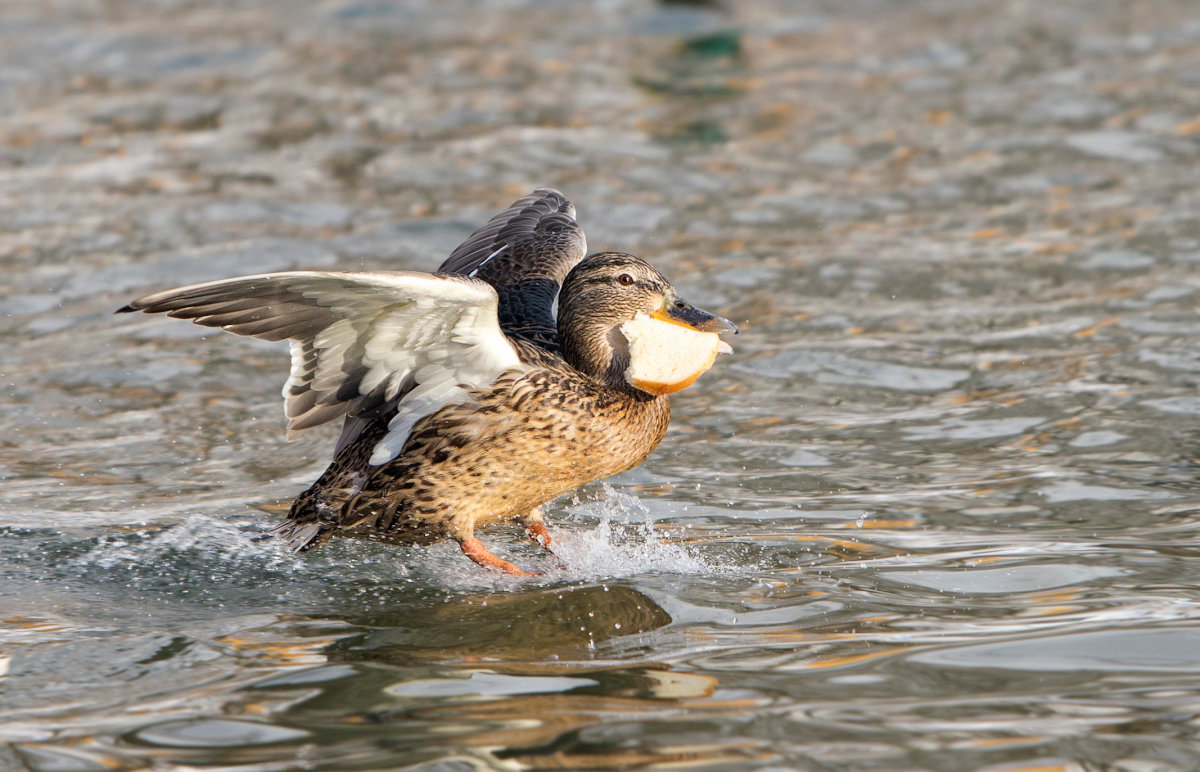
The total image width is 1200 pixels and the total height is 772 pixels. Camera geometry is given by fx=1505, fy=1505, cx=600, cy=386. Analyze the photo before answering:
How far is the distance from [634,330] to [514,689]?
6.06 ft

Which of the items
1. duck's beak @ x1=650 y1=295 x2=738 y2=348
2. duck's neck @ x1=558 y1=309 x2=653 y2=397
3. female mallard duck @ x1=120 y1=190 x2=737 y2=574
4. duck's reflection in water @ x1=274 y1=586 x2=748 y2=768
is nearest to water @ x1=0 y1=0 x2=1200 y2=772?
duck's reflection in water @ x1=274 y1=586 x2=748 y2=768

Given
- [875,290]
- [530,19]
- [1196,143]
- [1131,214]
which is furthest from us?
[530,19]

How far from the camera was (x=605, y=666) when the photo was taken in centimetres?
464

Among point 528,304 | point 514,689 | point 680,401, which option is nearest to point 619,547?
point 528,304

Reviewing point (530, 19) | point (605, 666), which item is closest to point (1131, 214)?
point (605, 666)

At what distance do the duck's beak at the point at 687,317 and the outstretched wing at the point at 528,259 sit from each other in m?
0.51

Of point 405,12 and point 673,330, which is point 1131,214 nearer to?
point 673,330

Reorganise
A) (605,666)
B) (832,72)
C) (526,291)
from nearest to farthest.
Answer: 1. (605,666)
2. (526,291)
3. (832,72)

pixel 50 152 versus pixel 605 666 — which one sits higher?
pixel 50 152

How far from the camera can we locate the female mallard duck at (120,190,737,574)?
18.0 feet

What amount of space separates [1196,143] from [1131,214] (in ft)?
6.65

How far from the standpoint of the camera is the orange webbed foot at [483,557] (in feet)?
18.8

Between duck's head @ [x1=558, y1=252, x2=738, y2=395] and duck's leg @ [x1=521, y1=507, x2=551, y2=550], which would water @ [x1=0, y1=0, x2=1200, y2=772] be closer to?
duck's leg @ [x1=521, y1=507, x2=551, y2=550]

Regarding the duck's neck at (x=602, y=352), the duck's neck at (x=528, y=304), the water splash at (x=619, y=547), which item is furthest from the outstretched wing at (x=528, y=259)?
the water splash at (x=619, y=547)
